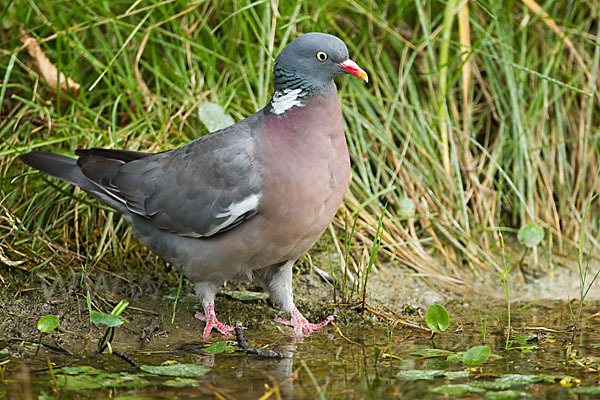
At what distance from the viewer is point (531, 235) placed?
4492 millimetres

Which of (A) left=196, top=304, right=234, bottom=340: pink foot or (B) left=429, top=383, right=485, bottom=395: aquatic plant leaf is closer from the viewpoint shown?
(B) left=429, top=383, right=485, bottom=395: aquatic plant leaf

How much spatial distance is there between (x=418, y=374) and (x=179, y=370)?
2.99 feet

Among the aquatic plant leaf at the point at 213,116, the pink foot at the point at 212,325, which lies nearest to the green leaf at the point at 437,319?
the pink foot at the point at 212,325

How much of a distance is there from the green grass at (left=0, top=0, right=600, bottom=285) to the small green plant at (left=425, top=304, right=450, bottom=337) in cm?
115

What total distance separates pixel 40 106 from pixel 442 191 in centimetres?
262

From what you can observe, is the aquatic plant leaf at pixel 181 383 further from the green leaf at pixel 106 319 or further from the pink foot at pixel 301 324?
the pink foot at pixel 301 324

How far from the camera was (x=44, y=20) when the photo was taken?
491 cm

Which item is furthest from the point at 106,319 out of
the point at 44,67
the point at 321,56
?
the point at 44,67

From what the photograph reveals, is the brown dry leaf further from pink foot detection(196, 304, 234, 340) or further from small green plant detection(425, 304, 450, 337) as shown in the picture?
small green plant detection(425, 304, 450, 337)

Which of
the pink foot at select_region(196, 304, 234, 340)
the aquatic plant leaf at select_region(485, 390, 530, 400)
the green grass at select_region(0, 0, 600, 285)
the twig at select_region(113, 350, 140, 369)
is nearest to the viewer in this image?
the aquatic plant leaf at select_region(485, 390, 530, 400)

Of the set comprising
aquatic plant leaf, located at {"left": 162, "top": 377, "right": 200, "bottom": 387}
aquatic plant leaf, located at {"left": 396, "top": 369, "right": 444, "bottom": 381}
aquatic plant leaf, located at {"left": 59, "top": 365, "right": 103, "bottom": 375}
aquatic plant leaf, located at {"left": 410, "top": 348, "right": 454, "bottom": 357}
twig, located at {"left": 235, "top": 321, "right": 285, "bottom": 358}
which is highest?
aquatic plant leaf, located at {"left": 396, "top": 369, "right": 444, "bottom": 381}

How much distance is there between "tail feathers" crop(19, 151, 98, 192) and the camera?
4.06m

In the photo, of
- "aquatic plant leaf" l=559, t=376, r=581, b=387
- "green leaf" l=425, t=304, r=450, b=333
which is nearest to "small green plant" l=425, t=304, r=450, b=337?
"green leaf" l=425, t=304, r=450, b=333

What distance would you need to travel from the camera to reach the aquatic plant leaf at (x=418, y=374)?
9.14ft
